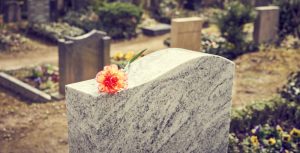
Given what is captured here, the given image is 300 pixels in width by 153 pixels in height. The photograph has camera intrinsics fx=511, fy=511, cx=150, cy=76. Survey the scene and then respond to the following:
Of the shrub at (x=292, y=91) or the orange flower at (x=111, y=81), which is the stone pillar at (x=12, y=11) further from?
the orange flower at (x=111, y=81)

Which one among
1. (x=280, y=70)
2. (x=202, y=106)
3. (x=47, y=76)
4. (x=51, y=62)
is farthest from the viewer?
(x=51, y=62)

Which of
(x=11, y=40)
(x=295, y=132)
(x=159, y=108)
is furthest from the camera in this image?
Result: (x=11, y=40)

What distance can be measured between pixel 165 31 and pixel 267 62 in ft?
14.1

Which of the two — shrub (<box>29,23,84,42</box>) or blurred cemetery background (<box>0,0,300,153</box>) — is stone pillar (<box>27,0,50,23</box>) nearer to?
blurred cemetery background (<box>0,0,300,153</box>)

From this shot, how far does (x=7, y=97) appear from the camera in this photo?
8.46 meters

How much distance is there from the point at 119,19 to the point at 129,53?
290 cm

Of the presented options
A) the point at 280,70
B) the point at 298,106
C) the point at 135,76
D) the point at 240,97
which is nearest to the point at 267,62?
the point at 280,70

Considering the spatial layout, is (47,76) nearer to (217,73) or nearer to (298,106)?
(298,106)

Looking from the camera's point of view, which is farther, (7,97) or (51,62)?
(51,62)

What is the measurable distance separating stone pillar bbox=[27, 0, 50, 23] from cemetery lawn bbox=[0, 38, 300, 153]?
1477mm

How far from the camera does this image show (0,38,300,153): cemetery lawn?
6723mm

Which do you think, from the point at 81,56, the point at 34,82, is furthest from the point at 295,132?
the point at 34,82

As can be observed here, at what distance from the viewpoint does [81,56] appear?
8.50m

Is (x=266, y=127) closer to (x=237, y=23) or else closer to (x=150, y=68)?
(x=150, y=68)
